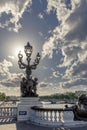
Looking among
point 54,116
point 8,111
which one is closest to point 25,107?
point 8,111

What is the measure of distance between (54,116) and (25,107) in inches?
172

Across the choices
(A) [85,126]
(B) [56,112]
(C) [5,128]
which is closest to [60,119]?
(B) [56,112]

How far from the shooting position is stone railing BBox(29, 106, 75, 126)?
16.0m

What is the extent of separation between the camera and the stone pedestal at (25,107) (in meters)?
20.2

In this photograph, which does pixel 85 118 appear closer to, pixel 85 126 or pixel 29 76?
pixel 85 126

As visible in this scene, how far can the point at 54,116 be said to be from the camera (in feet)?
53.9

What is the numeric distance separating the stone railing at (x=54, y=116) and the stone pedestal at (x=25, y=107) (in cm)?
245

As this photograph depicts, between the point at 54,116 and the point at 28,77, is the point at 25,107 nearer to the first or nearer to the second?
the point at 28,77

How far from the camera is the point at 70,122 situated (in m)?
16.0

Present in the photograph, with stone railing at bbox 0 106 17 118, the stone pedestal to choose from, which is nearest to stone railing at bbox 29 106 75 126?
the stone pedestal

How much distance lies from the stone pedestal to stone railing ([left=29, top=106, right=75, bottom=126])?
245 cm

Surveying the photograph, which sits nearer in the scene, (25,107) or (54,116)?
(54,116)

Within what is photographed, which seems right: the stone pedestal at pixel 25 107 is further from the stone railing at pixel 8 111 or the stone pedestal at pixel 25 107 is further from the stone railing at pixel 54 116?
the stone railing at pixel 54 116

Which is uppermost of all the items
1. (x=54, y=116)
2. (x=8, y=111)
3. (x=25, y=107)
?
(x=25, y=107)
